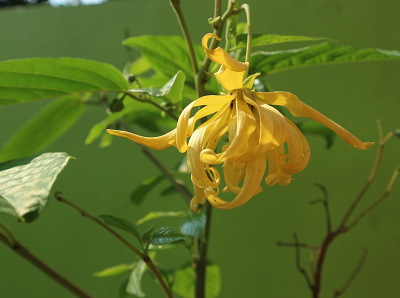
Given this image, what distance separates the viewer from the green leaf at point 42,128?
687 mm

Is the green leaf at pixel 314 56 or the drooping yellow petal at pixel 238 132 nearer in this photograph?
the drooping yellow petal at pixel 238 132

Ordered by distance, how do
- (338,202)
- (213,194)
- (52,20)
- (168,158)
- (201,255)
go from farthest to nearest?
(52,20), (168,158), (338,202), (201,255), (213,194)

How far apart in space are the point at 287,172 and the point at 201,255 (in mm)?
276

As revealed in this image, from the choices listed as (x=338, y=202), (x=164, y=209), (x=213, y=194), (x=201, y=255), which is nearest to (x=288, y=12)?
(x=338, y=202)

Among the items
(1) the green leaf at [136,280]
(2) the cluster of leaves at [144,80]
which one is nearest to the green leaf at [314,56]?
(2) the cluster of leaves at [144,80]

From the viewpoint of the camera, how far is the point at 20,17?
138cm

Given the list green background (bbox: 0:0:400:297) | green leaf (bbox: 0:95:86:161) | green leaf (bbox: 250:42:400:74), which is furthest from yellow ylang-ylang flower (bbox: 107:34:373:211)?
green background (bbox: 0:0:400:297)

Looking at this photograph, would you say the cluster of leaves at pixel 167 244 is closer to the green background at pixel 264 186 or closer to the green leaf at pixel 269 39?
the green leaf at pixel 269 39

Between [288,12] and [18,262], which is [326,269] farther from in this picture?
[18,262]

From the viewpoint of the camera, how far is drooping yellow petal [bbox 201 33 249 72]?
0.88ft

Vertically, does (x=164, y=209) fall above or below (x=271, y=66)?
below

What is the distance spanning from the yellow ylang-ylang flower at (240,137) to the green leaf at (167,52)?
247mm

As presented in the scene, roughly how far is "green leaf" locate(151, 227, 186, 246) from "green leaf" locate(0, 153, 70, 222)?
0.51ft

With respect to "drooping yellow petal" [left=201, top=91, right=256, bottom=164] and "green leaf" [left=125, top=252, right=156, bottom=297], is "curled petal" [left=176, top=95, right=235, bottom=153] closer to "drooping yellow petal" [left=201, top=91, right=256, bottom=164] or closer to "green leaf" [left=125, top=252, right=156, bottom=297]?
"drooping yellow petal" [left=201, top=91, right=256, bottom=164]
